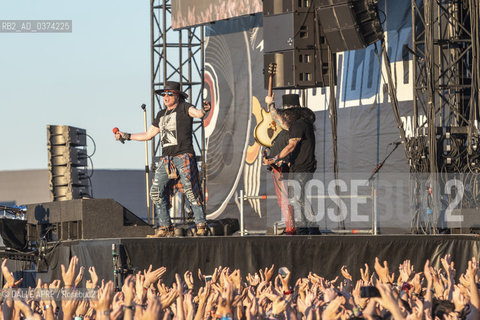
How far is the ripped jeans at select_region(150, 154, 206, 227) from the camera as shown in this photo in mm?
10383

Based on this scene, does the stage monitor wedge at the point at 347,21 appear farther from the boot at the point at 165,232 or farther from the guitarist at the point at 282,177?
the boot at the point at 165,232

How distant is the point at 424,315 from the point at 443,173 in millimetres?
8205

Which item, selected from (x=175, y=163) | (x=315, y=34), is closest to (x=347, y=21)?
(x=315, y=34)

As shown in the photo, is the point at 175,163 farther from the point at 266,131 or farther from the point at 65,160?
the point at 65,160

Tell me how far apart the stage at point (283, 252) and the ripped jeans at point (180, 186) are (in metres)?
0.48

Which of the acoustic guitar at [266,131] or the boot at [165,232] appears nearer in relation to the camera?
the boot at [165,232]

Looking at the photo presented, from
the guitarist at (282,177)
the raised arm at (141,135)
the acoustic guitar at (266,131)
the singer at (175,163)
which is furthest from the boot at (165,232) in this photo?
the acoustic guitar at (266,131)

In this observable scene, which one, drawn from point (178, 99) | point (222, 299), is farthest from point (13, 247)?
point (222, 299)

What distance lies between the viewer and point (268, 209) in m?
17.8

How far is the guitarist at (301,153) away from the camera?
1046 centimetres

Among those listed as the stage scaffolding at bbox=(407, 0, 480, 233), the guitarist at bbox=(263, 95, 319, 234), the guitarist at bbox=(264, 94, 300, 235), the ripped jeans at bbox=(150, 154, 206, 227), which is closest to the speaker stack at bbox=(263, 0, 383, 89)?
the stage scaffolding at bbox=(407, 0, 480, 233)

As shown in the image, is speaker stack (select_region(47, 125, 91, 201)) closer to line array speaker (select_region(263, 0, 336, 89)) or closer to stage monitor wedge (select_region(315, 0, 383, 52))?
line array speaker (select_region(263, 0, 336, 89))

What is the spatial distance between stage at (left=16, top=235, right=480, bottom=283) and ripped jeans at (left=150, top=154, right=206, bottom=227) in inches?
18.9

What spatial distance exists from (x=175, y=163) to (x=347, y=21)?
3230mm
